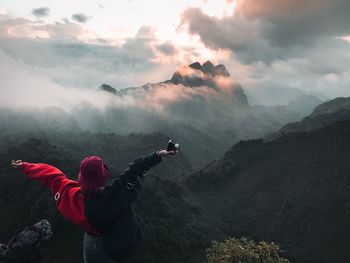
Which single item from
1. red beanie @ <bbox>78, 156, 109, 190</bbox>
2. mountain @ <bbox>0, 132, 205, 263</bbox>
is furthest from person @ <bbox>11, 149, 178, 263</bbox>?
mountain @ <bbox>0, 132, 205, 263</bbox>

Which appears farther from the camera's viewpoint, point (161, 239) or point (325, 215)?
Result: point (325, 215)

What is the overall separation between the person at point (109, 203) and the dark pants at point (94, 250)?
0.24 feet

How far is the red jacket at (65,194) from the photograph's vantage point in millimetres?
6059

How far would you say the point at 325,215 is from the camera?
7431 cm

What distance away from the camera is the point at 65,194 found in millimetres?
6281

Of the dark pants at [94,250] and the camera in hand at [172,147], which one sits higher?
the camera in hand at [172,147]

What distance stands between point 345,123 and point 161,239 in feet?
194

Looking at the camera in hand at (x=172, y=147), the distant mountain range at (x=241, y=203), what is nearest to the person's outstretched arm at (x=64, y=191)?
the camera in hand at (x=172, y=147)

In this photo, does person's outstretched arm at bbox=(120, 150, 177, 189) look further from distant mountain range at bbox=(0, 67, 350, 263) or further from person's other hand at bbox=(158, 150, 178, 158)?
distant mountain range at bbox=(0, 67, 350, 263)

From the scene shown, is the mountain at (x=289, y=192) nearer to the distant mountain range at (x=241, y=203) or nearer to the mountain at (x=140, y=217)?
the distant mountain range at (x=241, y=203)

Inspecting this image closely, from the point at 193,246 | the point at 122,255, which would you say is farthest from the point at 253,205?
the point at 122,255

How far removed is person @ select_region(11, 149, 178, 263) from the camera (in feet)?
18.9

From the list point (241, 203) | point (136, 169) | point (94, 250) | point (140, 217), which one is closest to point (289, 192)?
point (241, 203)

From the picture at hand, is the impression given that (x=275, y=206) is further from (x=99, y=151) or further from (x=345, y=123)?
(x=99, y=151)
